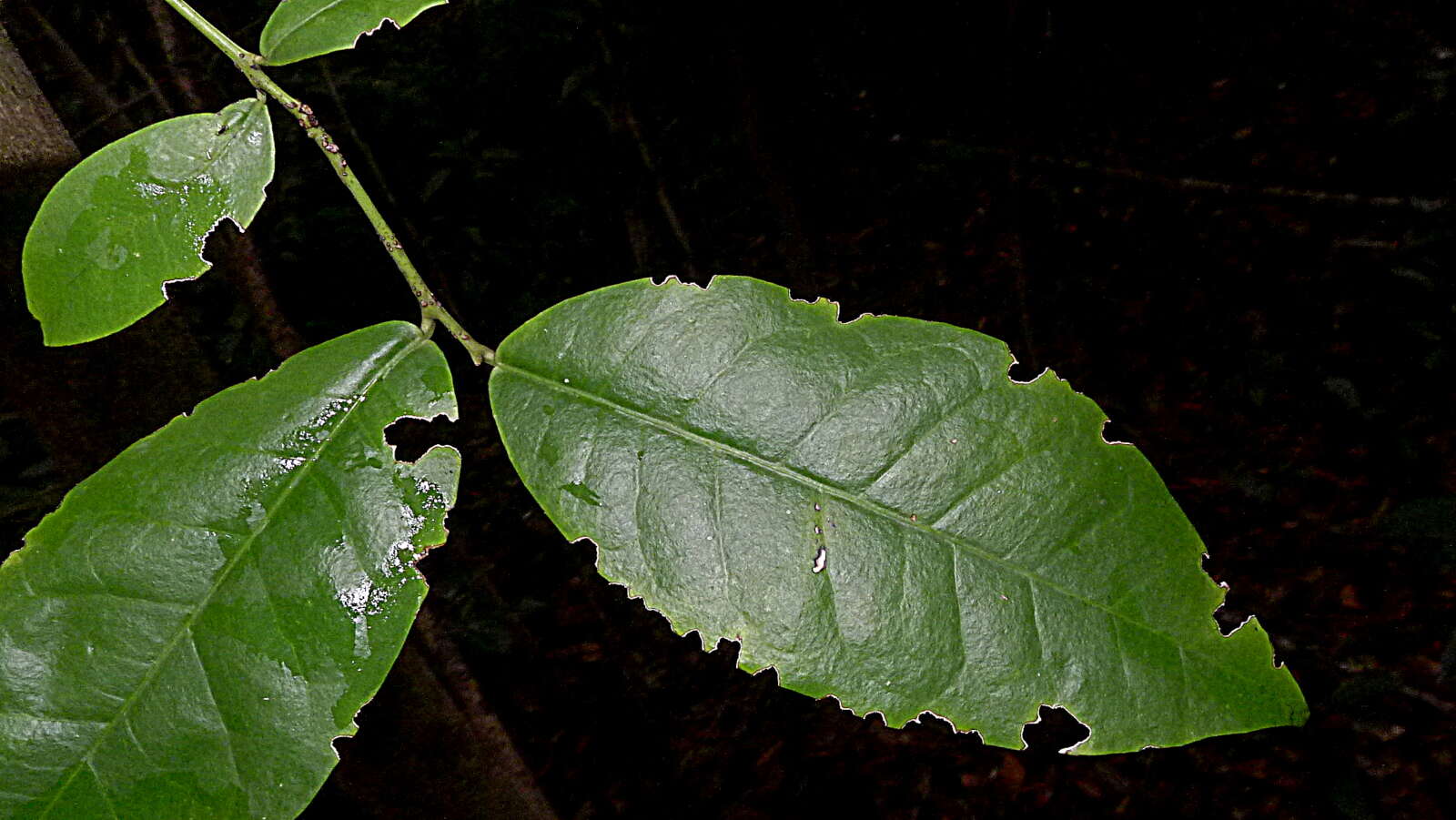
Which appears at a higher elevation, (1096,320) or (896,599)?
(896,599)

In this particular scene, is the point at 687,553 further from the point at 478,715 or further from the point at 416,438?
the point at 416,438

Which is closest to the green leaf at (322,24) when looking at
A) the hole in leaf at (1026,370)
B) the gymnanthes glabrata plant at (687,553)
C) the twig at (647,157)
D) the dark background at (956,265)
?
the gymnanthes glabrata plant at (687,553)

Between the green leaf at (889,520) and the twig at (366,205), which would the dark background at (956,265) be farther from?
Result: the green leaf at (889,520)

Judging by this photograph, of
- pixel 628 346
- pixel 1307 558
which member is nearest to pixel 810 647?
pixel 628 346

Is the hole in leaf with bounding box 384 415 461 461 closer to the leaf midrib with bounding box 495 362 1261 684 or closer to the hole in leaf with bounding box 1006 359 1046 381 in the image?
the hole in leaf with bounding box 1006 359 1046 381

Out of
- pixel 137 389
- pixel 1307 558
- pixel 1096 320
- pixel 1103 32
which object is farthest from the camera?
pixel 1103 32

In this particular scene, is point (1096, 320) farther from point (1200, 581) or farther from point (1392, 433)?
point (1200, 581)

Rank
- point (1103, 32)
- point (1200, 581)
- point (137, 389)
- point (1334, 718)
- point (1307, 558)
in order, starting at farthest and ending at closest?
point (1103, 32) < point (1307, 558) < point (1334, 718) < point (137, 389) < point (1200, 581)

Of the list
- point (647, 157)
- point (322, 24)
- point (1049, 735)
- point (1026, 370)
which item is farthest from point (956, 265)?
point (322, 24)
